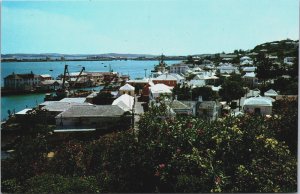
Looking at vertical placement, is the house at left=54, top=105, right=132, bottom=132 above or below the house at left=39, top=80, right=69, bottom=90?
above

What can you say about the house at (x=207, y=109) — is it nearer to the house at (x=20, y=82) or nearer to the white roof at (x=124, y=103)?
the white roof at (x=124, y=103)

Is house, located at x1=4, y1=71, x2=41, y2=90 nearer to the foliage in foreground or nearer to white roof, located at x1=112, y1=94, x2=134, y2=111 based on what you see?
white roof, located at x1=112, y1=94, x2=134, y2=111

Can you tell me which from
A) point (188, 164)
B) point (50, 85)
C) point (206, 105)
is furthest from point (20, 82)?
point (188, 164)

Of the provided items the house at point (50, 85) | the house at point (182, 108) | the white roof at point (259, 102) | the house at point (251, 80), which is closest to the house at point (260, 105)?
the white roof at point (259, 102)

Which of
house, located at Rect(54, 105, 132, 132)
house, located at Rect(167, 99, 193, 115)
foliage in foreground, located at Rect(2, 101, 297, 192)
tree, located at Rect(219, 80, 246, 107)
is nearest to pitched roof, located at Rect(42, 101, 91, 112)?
house, located at Rect(54, 105, 132, 132)

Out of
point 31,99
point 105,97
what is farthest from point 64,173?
point 31,99

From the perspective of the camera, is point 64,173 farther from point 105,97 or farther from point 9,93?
point 9,93
